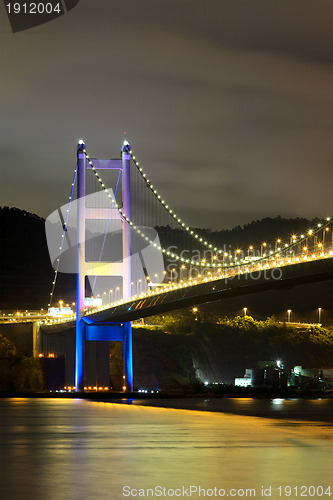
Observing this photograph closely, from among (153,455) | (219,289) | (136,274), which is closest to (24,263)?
(136,274)

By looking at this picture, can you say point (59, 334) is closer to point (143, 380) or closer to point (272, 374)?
point (143, 380)

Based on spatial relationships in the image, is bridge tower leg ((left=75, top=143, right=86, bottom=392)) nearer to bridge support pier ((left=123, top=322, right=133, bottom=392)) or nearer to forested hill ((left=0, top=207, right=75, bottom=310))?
bridge support pier ((left=123, top=322, right=133, bottom=392))

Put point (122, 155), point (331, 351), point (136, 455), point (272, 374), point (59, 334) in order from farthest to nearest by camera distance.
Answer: point (331, 351) < point (59, 334) < point (272, 374) < point (122, 155) < point (136, 455)

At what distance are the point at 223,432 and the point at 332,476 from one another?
8144 mm

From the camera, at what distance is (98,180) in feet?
183

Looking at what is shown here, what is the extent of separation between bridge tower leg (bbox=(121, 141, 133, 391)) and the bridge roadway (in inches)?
39.9

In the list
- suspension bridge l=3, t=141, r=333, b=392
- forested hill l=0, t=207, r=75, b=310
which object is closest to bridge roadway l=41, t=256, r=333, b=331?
suspension bridge l=3, t=141, r=333, b=392

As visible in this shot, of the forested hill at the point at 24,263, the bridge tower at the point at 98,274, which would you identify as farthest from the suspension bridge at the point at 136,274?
the forested hill at the point at 24,263

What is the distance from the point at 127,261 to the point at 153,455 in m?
30.1

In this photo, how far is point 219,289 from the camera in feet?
126

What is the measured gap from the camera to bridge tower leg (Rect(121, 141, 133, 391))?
4697cm

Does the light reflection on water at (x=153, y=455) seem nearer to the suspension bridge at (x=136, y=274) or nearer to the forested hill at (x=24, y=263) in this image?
the suspension bridge at (x=136, y=274)

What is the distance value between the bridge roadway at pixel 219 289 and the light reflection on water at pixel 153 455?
691cm

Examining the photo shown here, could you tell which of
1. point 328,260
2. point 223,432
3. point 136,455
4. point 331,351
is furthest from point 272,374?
point 136,455
